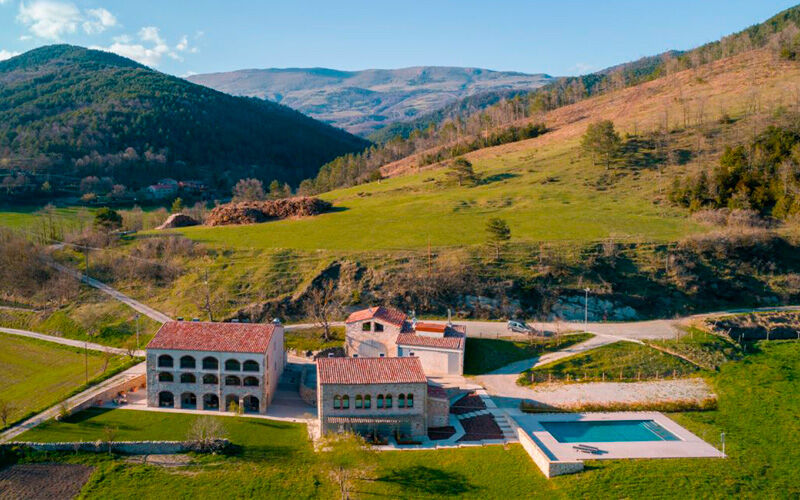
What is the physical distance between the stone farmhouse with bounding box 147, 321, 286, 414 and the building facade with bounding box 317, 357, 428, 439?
7.21 m

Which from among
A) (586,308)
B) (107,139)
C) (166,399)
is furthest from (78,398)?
(107,139)

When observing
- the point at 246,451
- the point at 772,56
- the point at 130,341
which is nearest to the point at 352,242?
the point at 130,341

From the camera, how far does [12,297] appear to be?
7506 centimetres

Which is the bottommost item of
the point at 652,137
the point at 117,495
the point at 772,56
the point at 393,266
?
the point at 117,495

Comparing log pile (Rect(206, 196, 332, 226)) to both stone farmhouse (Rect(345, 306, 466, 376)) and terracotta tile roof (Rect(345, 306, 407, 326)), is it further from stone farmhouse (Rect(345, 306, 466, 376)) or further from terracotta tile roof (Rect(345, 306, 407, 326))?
stone farmhouse (Rect(345, 306, 466, 376))

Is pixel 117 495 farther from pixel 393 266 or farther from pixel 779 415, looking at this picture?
pixel 779 415

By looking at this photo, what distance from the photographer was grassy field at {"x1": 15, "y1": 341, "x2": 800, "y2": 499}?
34781 mm

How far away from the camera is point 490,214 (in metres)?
86.9

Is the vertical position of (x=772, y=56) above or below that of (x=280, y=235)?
above

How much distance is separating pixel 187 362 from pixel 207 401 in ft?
12.0

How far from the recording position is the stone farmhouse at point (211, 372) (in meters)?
46.5

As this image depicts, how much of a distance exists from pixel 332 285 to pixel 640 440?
1489 inches

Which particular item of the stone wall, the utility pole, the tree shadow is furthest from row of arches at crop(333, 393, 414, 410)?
the utility pole

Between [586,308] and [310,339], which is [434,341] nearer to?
[310,339]
